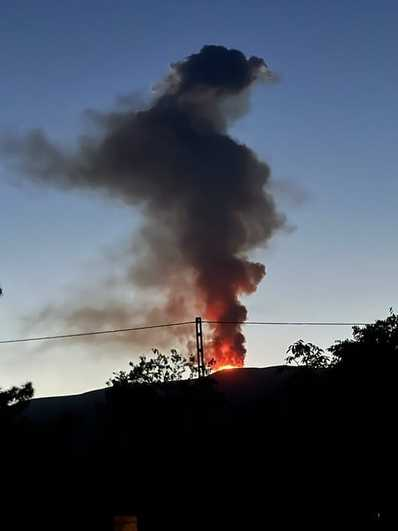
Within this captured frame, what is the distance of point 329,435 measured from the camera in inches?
1133

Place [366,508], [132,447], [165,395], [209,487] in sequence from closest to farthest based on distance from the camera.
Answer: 1. [366,508]
2. [209,487]
3. [132,447]
4. [165,395]

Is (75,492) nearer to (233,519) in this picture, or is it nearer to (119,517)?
(119,517)

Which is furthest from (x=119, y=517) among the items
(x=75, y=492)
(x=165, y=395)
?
(x=165, y=395)

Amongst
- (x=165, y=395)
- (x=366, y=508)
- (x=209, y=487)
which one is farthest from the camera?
(x=165, y=395)

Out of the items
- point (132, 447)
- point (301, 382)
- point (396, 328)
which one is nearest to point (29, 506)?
point (132, 447)

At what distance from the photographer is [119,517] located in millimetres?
29516

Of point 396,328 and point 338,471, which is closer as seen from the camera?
point 338,471

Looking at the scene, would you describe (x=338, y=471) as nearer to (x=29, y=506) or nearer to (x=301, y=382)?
(x=301, y=382)

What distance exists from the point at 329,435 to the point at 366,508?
320 centimetres

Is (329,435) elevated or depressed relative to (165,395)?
depressed

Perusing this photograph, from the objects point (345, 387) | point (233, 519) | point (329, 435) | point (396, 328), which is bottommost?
point (233, 519)

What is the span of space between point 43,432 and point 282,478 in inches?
433

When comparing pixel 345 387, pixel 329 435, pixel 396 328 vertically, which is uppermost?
pixel 396 328

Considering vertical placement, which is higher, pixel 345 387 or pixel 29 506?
pixel 345 387
